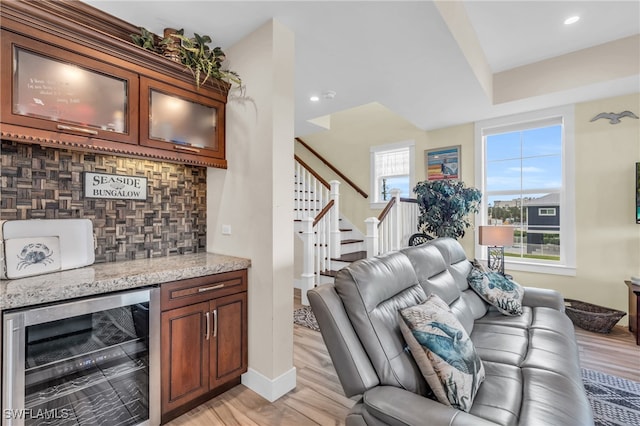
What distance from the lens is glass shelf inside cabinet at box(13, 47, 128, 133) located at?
1.56 m

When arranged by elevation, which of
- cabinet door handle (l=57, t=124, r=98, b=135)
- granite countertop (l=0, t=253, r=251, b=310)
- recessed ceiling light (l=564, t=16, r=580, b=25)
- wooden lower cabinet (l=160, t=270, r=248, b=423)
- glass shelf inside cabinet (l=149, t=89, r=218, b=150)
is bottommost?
wooden lower cabinet (l=160, t=270, r=248, b=423)

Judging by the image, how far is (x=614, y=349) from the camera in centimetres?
281

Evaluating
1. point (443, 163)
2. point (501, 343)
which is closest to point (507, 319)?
point (501, 343)

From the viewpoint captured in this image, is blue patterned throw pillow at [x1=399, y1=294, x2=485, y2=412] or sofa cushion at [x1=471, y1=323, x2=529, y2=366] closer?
blue patterned throw pillow at [x1=399, y1=294, x2=485, y2=412]

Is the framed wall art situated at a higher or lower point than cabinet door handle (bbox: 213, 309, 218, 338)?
higher

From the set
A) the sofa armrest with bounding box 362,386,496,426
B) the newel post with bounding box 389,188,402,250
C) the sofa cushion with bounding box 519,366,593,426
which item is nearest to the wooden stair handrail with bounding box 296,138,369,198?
the newel post with bounding box 389,188,402,250

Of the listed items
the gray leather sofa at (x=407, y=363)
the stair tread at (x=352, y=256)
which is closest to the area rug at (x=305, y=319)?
the stair tread at (x=352, y=256)

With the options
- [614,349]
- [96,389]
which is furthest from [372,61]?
[614,349]

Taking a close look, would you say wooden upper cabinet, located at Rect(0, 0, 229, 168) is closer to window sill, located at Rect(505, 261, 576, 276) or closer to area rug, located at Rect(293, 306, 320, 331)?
area rug, located at Rect(293, 306, 320, 331)

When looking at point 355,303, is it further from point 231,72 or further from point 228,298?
point 231,72

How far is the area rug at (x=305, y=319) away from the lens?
3.31 meters

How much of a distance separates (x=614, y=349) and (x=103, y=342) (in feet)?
14.1

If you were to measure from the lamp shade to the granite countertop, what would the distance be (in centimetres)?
267

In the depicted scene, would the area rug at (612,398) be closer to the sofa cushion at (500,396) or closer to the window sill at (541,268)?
the sofa cushion at (500,396)
